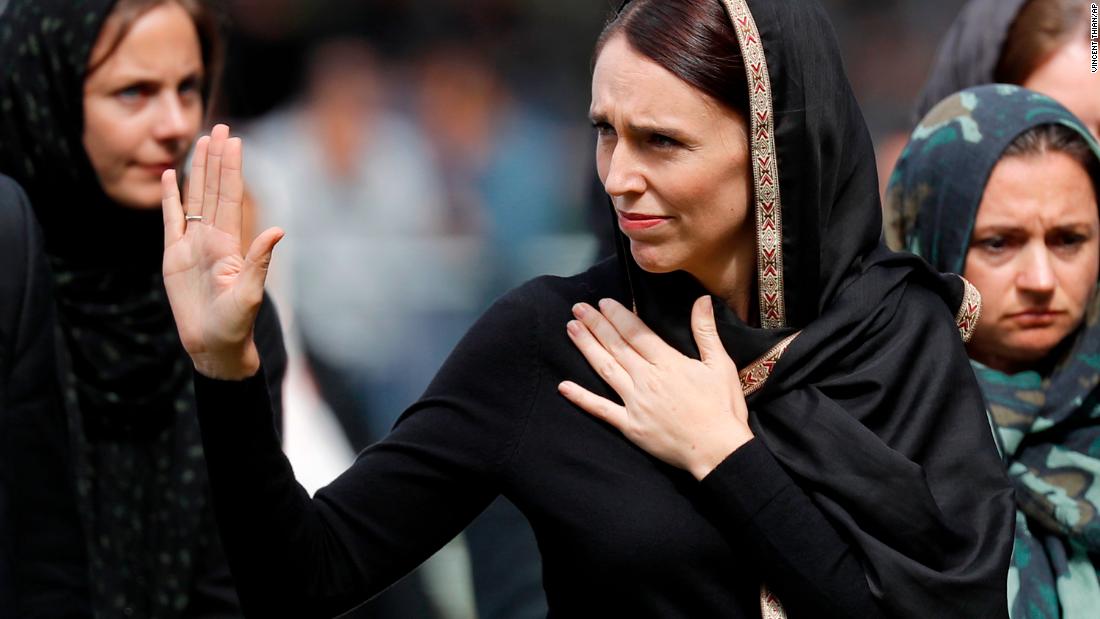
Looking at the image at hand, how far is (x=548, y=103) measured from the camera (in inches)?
176

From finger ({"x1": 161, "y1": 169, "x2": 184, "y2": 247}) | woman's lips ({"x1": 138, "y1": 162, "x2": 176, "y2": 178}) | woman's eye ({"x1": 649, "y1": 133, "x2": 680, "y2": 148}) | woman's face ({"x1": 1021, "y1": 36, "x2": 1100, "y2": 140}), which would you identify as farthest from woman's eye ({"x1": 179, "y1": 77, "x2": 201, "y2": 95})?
woman's face ({"x1": 1021, "y1": 36, "x2": 1100, "y2": 140})

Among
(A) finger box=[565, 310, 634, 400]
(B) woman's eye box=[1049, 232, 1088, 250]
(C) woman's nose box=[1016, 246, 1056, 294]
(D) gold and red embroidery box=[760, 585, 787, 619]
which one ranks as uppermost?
(A) finger box=[565, 310, 634, 400]

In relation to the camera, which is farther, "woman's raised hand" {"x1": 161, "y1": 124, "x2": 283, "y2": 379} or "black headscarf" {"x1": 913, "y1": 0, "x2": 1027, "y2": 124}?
"black headscarf" {"x1": 913, "y1": 0, "x2": 1027, "y2": 124}

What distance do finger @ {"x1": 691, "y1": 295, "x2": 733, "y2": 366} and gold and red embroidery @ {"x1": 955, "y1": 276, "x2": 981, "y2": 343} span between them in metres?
0.39

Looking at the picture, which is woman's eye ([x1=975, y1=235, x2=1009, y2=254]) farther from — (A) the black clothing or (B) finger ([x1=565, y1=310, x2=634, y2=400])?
(A) the black clothing

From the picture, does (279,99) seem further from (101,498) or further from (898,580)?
(898,580)

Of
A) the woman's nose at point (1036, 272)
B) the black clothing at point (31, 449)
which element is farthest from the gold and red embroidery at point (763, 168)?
the black clothing at point (31, 449)

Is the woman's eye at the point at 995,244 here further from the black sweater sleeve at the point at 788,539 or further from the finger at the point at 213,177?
the finger at the point at 213,177

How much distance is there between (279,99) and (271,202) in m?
0.30

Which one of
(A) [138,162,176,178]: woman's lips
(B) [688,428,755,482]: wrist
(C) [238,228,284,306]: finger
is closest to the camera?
(C) [238,228,284,306]: finger

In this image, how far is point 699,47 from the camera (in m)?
2.03

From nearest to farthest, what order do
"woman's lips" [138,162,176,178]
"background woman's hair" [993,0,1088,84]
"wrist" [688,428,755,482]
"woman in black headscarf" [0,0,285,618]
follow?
"wrist" [688,428,755,482]
"woman in black headscarf" [0,0,285,618]
"woman's lips" [138,162,176,178]
"background woman's hair" [993,0,1088,84]

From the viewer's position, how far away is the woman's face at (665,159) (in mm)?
2029

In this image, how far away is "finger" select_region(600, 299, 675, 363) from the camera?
7.02 ft
